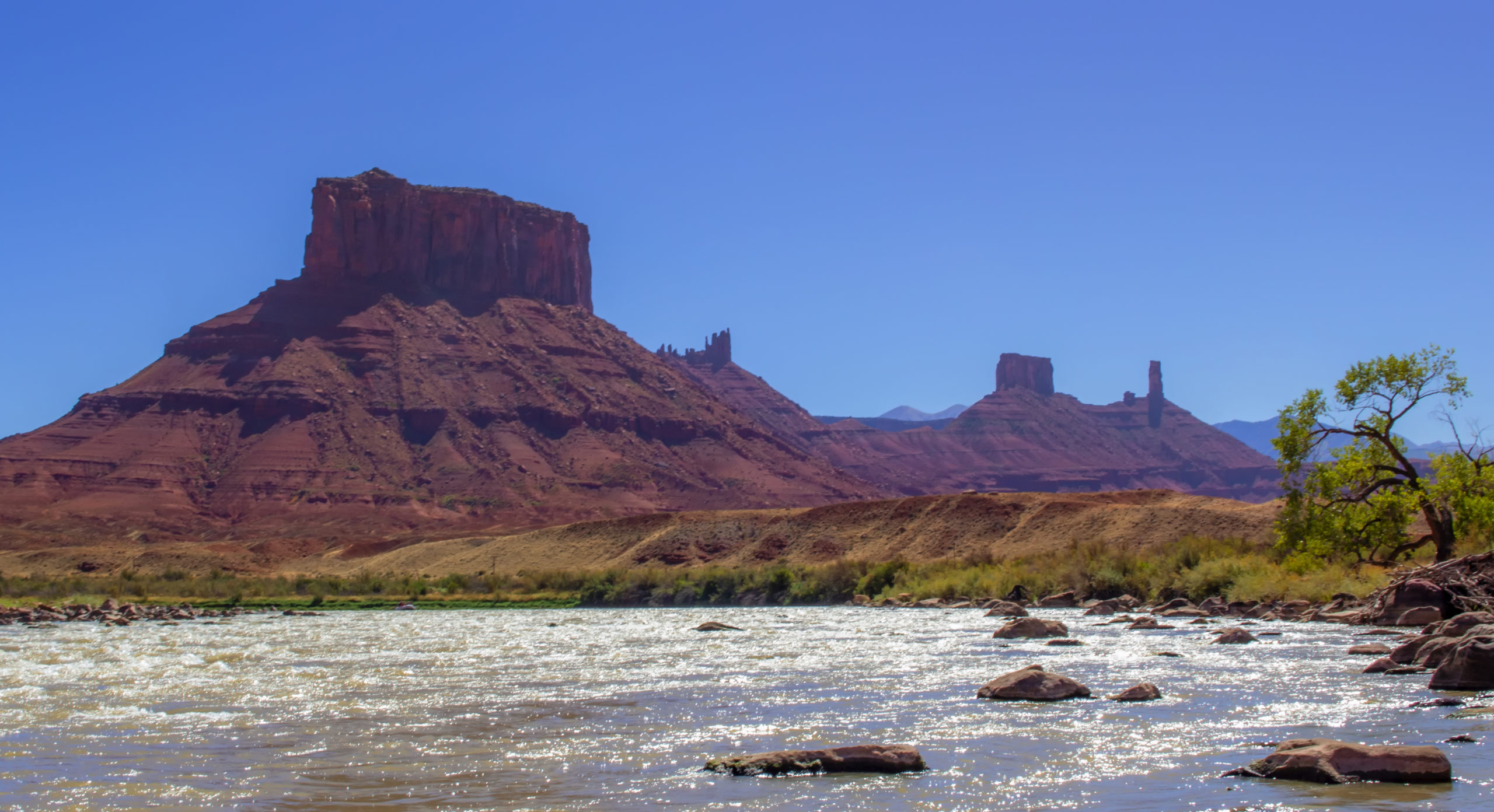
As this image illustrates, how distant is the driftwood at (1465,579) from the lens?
21609 millimetres

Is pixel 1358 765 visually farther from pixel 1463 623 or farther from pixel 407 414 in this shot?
pixel 407 414

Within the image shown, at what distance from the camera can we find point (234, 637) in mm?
34094

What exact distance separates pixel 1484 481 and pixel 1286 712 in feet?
54.7

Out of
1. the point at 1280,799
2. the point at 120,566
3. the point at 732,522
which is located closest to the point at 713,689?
the point at 1280,799

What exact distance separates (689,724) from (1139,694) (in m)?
5.63

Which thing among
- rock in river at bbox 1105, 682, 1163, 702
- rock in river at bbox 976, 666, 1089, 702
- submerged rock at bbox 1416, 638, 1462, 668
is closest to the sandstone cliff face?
rock in river at bbox 976, 666, 1089, 702

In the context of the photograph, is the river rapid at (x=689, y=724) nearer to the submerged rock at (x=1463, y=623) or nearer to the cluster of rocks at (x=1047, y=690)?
the cluster of rocks at (x=1047, y=690)

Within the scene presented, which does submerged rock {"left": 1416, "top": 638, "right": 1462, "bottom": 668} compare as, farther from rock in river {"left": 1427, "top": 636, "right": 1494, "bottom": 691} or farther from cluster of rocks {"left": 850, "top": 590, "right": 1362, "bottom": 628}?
cluster of rocks {"left": 850, "top": 590, "right": 1362, "bottom": 628}

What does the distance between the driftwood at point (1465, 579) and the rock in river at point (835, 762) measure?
551 inches

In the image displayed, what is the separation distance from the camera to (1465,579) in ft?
72.9

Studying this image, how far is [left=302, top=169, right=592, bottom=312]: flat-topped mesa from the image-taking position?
139375 millimetres

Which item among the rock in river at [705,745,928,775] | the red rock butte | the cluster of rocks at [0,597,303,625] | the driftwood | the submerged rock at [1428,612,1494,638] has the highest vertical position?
the red rock butte

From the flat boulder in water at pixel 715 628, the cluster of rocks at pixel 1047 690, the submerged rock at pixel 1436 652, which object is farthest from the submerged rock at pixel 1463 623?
the flat boulder in water at pixel 715 628

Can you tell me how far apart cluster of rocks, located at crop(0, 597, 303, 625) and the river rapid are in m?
18.0
